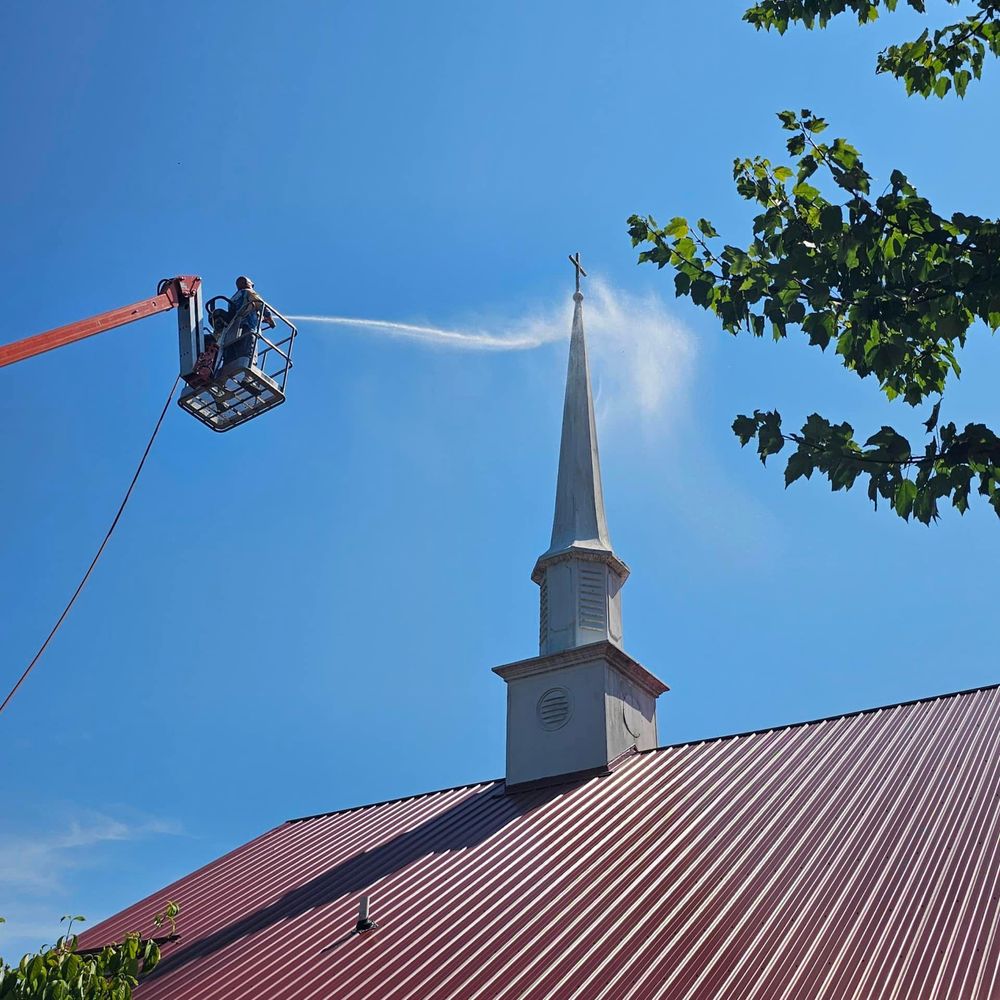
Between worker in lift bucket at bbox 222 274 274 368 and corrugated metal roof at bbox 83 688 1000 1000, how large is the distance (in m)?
8.86

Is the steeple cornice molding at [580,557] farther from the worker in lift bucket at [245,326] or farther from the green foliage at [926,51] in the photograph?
the green foliage at [926,51]

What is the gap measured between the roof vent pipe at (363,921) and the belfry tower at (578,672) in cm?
572

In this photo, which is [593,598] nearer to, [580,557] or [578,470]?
[580,557]

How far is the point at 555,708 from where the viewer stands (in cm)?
2055

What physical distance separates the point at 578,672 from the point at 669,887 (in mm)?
7617

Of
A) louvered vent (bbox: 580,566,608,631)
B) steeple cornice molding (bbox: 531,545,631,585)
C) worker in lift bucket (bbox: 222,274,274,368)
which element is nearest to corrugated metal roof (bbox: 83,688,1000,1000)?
louvered vent (bbox: 580,566,608,631)

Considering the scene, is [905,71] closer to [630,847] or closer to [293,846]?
[630,847]

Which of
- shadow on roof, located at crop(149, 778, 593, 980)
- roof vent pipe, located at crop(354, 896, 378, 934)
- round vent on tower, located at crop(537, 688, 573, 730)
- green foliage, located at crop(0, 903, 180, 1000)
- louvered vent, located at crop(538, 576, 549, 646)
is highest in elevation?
louvered vent, located at crop(538, 576, 549, 646)

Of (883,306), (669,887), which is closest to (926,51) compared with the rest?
(883,306)

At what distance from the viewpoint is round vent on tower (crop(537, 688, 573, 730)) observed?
20359 mm

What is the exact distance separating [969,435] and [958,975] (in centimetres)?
511

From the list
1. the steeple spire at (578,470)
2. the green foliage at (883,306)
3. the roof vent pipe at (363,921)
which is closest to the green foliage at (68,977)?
the roof vent pipe at (363,921)

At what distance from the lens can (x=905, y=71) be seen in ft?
28.7

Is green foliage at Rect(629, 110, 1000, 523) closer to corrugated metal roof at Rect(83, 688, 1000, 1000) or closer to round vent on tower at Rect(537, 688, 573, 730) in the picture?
corrugated metal roof at Rect(83, 688, 1000, 1000)
